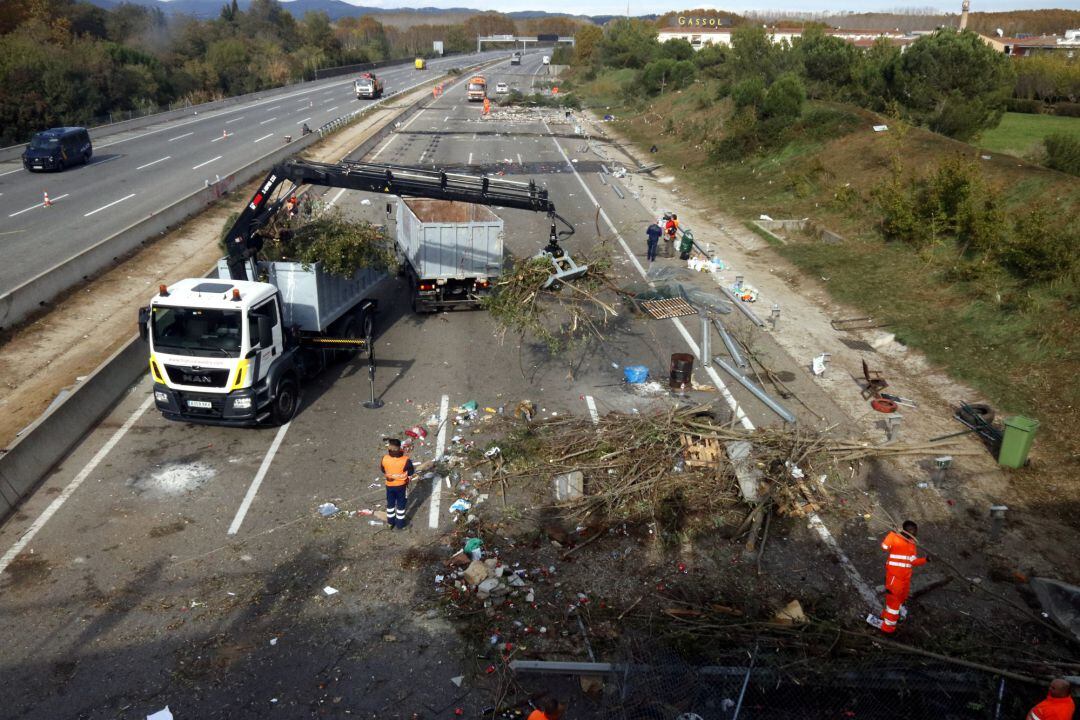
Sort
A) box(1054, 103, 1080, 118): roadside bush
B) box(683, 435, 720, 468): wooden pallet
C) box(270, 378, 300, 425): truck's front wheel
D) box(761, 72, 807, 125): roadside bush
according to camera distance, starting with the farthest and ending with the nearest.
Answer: box(1054, 103, 1080, 118): roadside bush < box(761, 72, 807, 125): roadside bush < box(270, 378, 300, 425): truck's front wheel < box(683, 435, 720, 468): wooden pallet

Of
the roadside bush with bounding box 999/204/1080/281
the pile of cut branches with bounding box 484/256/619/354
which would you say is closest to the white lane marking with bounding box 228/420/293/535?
the pile of cut branches with bounding box 484/256/619/354

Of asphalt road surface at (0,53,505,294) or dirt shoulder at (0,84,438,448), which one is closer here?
dirt shoulder at (0,84,438,448)

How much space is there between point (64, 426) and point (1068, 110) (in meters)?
57.9

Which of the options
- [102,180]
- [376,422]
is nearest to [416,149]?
[102,180]

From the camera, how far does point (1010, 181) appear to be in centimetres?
2164

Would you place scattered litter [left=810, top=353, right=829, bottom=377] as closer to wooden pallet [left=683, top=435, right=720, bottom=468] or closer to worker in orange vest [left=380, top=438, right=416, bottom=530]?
wooden pallet [left=683, top=435, right=720, bottom=468]

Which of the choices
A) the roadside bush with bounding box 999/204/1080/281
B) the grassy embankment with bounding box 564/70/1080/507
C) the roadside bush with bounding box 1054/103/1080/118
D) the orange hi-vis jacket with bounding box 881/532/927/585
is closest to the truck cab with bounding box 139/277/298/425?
the orange hi-vis jacket with bounding box 881/532/927/585

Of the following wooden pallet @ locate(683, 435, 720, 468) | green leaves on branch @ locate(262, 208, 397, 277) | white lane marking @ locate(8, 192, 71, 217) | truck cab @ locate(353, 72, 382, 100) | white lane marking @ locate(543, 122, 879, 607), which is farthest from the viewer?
truck cab @ locate(353, 72, 382, 100)

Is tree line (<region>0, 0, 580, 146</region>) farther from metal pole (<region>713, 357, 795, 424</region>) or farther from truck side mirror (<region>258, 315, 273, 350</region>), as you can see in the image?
metal pole (<region>713, 357, 795, 424</region>)

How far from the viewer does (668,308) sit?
18031 mm

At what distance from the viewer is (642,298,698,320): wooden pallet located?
17.8 m

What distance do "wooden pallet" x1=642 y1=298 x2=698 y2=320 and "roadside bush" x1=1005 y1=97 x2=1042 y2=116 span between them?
45.5m

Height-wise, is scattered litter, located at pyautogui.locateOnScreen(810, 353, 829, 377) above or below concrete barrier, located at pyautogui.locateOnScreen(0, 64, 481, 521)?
below

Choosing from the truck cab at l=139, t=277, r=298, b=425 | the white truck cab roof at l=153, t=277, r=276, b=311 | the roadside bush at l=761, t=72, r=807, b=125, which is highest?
the roadside bush at l=761, t=72, r=807, b=125
